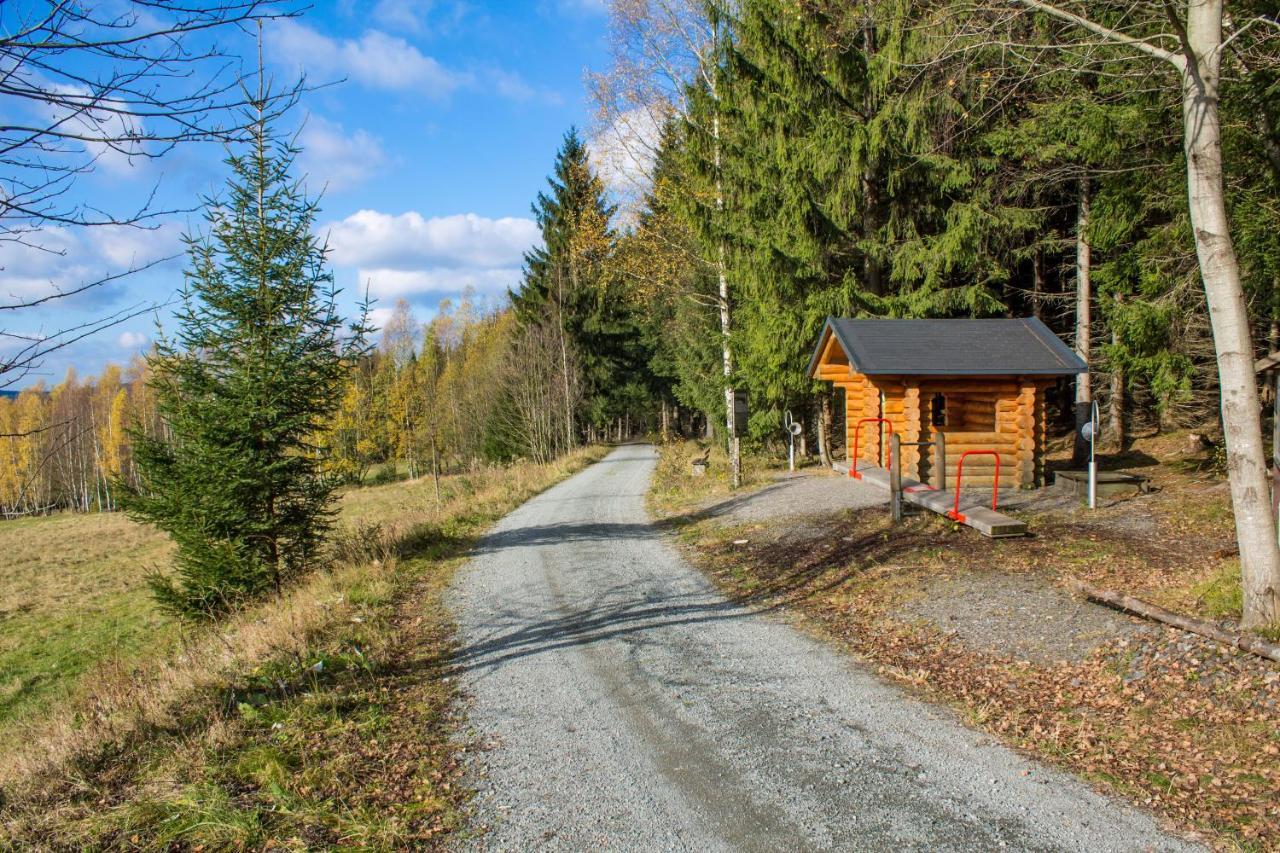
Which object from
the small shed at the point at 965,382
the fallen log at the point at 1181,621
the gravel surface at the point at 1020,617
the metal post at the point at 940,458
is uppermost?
the small shed at the point at 965,382

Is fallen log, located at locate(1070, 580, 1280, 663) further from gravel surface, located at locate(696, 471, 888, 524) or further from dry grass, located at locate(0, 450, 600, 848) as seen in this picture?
gravel surface, located at locate(696, 471, 888, 524)

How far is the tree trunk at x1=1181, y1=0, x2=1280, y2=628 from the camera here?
17.7 feet

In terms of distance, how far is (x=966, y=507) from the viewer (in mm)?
9852

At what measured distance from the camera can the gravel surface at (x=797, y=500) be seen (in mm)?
13398

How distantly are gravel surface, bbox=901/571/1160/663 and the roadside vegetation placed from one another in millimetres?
23

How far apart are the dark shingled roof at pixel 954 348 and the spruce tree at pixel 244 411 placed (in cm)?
893

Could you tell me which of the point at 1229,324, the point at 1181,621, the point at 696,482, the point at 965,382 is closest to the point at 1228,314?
the point at 1229,324

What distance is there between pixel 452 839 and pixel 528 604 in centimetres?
494

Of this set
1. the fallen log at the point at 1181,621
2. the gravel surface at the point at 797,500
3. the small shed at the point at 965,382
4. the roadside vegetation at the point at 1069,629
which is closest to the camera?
the roadside vegetation at the point at 1069,629

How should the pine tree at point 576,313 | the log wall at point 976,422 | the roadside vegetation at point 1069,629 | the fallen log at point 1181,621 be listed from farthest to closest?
the pine tree at point 576,313
the log wall at point 976,422
the fallen log at point 1181,621
the roadside vegetation at point 1069,629

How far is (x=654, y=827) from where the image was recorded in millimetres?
3941

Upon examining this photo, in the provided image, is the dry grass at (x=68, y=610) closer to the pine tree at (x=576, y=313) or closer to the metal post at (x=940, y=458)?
the metal post at (x=940, y=458)

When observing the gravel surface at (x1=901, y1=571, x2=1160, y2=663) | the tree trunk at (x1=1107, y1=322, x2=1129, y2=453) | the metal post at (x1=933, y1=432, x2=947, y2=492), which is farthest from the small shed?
the tree trunk at (x1=1107, y1=322, x2=1129, y2=453)

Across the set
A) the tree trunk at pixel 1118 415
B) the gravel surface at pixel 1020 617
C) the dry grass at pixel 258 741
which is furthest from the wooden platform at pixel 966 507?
the tree trunk at pixel 1118 415
